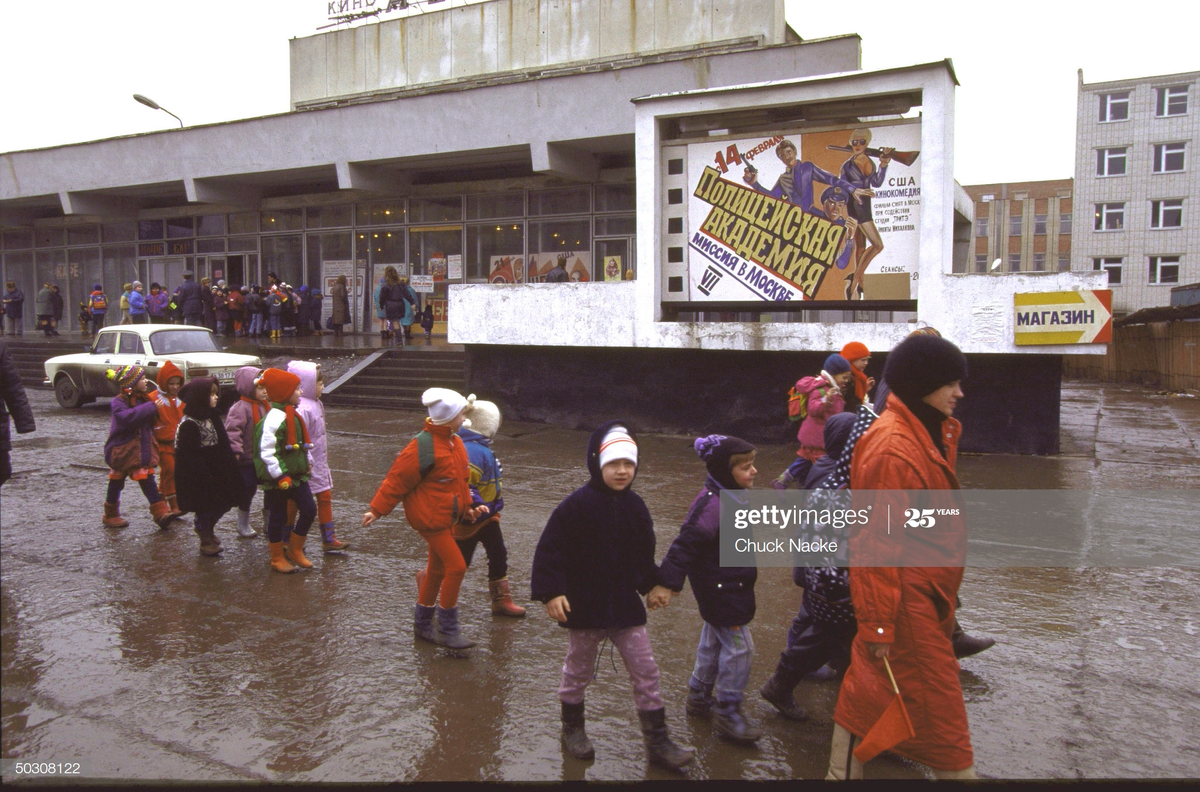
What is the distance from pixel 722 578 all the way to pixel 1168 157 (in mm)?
50190

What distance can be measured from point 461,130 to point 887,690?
18607 millimetres

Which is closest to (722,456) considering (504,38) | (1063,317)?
(1063,317)

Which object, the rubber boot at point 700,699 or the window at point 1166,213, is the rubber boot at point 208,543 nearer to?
the rubber boot at point 700,699

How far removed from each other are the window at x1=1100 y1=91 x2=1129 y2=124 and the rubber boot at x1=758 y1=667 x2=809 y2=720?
165 feet

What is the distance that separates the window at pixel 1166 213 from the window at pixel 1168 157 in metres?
1.57

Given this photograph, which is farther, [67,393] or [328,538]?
[67,393]

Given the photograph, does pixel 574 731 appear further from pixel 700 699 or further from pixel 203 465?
pixel 203 465

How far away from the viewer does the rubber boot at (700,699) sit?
3807mm

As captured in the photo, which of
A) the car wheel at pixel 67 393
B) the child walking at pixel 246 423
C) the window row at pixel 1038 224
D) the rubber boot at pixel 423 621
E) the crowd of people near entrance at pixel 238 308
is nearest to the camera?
the rubber boot at pixel 423 621

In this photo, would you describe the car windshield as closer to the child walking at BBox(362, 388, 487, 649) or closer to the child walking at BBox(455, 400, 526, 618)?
the child walking at BBox(455, 400, 526, 618)

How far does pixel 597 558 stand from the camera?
3.50 metres

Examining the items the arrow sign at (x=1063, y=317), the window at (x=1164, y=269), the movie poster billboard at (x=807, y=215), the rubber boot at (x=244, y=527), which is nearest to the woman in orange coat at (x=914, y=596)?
the rubber boot at (x=244, y=527)

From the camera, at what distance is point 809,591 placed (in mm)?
3689

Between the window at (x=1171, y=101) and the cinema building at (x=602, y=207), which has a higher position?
the window at (x=1171, y=101)
